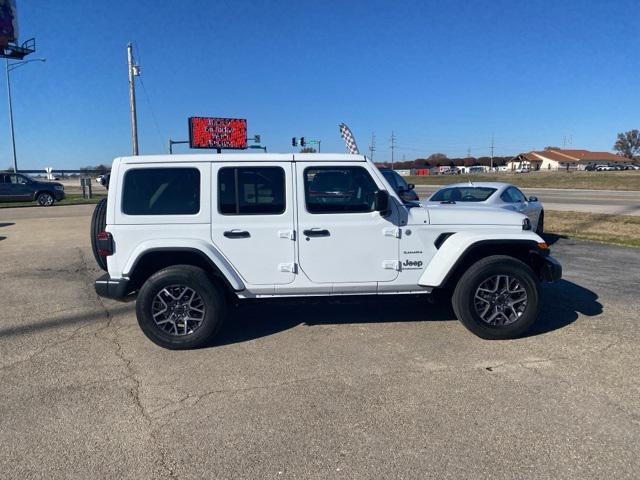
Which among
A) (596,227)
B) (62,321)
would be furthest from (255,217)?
(596,227)

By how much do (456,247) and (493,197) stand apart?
5846 mm

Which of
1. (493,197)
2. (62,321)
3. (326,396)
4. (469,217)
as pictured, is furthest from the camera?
(493,197)

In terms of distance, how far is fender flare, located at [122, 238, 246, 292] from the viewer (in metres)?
4.41

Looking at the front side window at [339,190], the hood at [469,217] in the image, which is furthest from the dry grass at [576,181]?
the front side window at [339,190]

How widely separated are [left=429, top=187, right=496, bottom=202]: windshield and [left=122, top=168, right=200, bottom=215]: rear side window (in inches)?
268

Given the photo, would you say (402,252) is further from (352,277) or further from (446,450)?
(446,450)

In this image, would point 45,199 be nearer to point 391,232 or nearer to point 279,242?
point 279,242

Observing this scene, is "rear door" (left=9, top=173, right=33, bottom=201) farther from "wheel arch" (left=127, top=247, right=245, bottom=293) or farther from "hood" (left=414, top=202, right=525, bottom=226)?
"hood" (left=414, top=202, right=525, bottom=226)

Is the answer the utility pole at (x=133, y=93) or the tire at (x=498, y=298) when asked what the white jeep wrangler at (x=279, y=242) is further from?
the utility pole at (x=133, y=93)

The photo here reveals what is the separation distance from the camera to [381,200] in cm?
445

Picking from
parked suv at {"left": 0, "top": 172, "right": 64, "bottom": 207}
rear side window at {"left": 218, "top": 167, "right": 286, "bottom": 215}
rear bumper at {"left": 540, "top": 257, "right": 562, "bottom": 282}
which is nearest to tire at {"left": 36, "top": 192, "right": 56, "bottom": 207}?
parked suv at {"left": 0, "top": 172, "right": 64, "bottom": 207}

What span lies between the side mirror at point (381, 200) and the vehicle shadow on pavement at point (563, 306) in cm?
196

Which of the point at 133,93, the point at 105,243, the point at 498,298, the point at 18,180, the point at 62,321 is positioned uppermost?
the point at 133,93

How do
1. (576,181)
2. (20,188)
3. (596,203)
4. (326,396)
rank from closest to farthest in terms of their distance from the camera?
(326,396) < (596,203) < (20,188) < (576,181)
